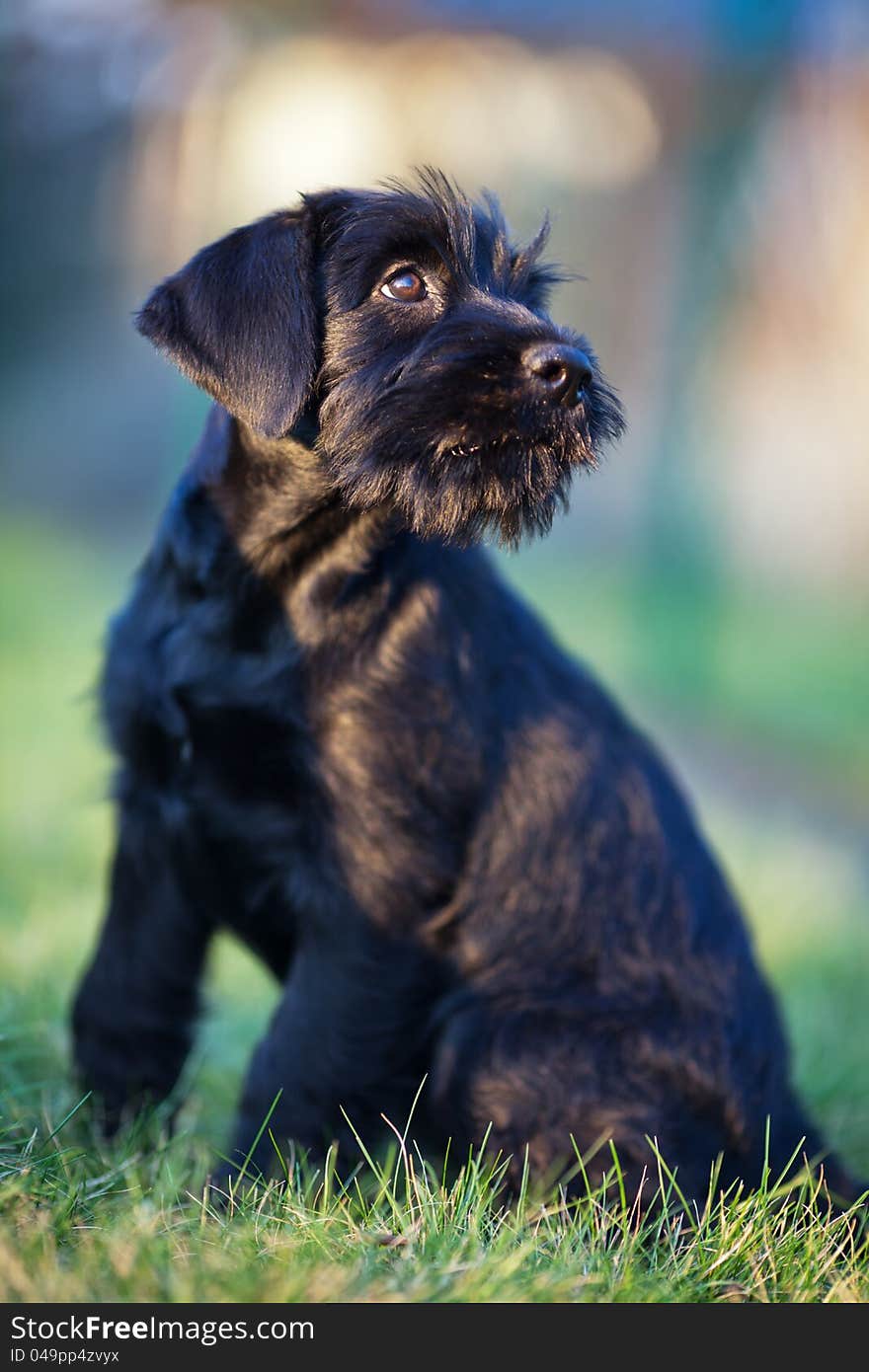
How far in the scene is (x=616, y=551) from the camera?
1274 cm

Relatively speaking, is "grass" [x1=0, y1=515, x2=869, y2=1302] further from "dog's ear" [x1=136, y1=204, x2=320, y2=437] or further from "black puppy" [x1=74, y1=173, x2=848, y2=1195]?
"dog's ear" [x1=136, y1=204, x2=320, y2=437]

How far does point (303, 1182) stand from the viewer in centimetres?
281

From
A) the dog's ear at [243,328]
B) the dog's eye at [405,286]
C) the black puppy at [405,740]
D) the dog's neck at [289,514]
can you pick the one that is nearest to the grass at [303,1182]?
the black puppy at [405,740]

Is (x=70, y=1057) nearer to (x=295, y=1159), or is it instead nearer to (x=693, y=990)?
(x=295, y=1159)

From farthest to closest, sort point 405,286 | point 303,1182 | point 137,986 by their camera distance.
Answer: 1. point 137,986
2. point 405,286
3. point 303,1182

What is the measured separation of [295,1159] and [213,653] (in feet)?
3.84

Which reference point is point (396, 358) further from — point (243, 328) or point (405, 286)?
point (243, 328)

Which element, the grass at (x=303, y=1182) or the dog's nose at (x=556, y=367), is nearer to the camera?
the grass at (x=303, y=1182)

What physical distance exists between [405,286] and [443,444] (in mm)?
439

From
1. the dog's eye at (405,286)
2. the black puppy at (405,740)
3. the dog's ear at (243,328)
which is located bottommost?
the black puppy at (405,740)

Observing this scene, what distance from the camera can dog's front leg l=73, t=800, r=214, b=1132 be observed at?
10.5 feet

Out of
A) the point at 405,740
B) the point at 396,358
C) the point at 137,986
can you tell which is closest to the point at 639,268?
the point at 396,358

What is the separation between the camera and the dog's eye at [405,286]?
291cm

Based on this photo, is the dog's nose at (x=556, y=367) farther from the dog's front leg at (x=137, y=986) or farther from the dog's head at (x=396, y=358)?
the dog's front leg at (x=137, y=986)
